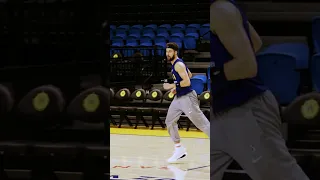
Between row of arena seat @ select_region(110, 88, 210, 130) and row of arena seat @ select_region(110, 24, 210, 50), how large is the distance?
212 cm

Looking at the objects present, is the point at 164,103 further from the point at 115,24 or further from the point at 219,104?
the point at 219,104

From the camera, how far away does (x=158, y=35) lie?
13.1 meters

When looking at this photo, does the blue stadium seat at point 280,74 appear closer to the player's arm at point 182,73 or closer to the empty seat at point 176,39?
the player's arm at point 182,73

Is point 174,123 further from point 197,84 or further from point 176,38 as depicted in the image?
point 176,38

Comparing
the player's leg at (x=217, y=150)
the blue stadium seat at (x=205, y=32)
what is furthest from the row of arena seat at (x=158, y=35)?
the player's leg at (x=217, y=150)

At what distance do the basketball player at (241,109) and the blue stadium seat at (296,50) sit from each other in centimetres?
11

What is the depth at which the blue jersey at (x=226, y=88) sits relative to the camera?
10.6 feet

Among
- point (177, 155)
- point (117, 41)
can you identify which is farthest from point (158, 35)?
point (177, 155)

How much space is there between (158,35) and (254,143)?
32.7ft

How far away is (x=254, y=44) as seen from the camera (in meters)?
3.19

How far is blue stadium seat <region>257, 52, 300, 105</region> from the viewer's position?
10.4 ft

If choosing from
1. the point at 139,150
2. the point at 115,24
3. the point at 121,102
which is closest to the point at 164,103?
Answer: the point at 121,102

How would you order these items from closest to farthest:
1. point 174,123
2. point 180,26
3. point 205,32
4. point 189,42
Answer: point 174,123
point 189,42
point 205,32
point 180,26

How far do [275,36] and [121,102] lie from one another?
748 centimetres
